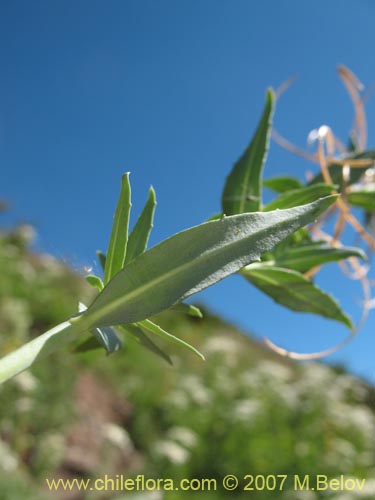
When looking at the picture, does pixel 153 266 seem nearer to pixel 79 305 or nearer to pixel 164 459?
pixel 79 305

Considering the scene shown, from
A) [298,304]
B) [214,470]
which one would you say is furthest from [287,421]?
[298,304]

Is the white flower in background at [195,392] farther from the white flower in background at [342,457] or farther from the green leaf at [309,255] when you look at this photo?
the green leaf at [309,255]

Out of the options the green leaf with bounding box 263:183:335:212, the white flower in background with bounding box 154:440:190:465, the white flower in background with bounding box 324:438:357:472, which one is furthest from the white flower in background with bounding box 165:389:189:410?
the green leaf with bounding box 263:183:335:212

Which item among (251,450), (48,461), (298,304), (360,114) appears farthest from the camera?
(251,450)

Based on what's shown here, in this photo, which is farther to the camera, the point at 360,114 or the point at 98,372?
the point at 98,372

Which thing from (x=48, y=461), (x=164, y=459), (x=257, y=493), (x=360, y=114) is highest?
(x=360, y=114)

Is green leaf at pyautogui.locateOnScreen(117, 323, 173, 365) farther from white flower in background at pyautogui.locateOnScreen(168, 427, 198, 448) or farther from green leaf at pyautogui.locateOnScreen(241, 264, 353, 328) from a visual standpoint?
white flower in background at pyautogui.locateOnScreen(168, 427, 198, 448)
